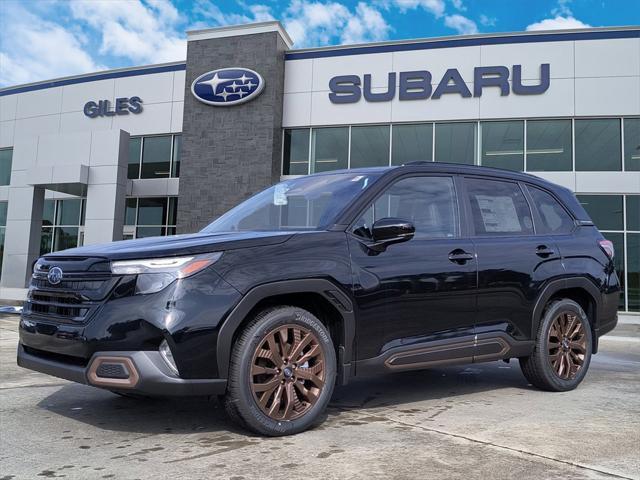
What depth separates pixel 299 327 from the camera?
3695mm

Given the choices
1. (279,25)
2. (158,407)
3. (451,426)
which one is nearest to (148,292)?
(158,407)

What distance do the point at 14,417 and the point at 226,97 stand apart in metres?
18.0

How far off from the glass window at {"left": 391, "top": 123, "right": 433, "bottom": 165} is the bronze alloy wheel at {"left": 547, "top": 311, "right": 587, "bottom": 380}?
46.5 feet

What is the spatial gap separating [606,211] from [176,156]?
15.1 m

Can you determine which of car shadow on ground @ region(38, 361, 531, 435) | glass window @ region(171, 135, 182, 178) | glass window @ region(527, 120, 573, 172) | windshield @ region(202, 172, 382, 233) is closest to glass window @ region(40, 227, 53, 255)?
glass window @ region(171, 135, 182, 178)

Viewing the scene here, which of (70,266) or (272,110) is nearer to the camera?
(70,266)

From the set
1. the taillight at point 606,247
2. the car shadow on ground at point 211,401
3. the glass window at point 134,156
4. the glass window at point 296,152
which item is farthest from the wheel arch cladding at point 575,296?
the glass window at point 134,156

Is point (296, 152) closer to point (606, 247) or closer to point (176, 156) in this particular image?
point (176, 156)

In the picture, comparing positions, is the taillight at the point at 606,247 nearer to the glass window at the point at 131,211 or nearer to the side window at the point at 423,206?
the side window at the point at 423,206

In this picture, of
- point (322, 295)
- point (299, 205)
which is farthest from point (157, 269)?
point (299, 205)

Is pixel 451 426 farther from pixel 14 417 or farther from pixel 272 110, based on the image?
pixel 272 110

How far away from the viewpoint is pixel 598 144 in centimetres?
1805

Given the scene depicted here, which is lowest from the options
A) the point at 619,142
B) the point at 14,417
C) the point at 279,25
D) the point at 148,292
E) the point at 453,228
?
the point at 14,417

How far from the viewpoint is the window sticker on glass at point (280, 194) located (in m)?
4.74
